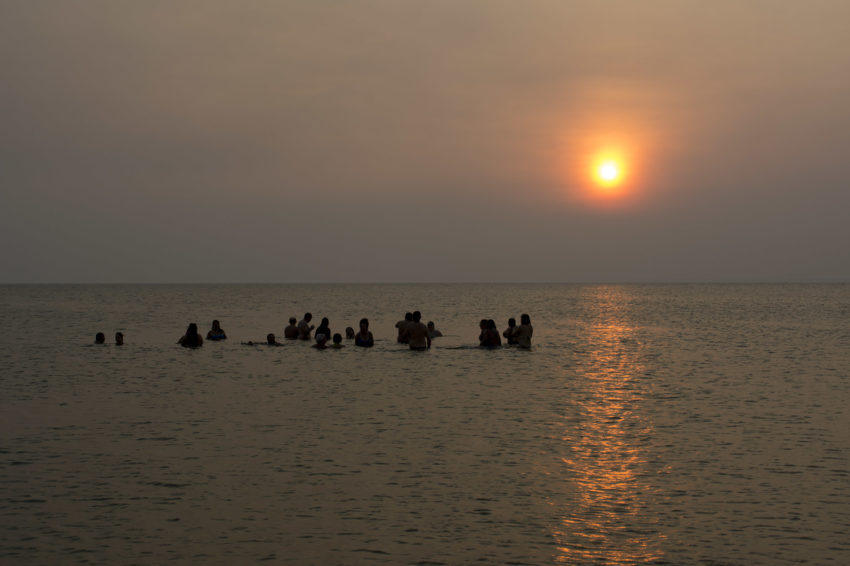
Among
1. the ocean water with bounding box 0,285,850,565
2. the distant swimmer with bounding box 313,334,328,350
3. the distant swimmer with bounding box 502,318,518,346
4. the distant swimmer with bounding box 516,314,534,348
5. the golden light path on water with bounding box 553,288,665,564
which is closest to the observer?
the golden light path on water with bounding box 553,288,665,564

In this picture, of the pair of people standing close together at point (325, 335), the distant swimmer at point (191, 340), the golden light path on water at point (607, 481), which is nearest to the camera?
the golden light path on water at point (607, 481)

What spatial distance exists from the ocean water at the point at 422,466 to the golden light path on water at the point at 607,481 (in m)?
0.06

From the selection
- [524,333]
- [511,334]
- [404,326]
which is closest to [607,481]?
[404,326]

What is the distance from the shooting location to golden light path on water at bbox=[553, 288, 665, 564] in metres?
11.3

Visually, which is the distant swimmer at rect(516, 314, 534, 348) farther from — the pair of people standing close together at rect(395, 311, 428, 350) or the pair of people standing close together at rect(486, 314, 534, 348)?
the pair of people standing close together at rect(395, 311, 428, 350)

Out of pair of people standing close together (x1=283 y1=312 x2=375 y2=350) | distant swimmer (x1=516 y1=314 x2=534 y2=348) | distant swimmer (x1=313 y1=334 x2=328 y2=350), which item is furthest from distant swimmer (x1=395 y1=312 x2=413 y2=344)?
distant swimmer (x1=516 y1=314 x2=534 y2=348)

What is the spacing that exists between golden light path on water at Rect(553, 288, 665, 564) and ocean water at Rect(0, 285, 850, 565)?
0.19 feet

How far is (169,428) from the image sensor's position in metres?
20.5

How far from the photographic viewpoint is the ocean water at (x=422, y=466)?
11.6m

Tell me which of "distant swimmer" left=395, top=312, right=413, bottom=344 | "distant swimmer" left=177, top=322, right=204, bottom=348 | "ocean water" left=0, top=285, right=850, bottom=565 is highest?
"distant swimmer" left=395, top=312, right=413, bottom=344

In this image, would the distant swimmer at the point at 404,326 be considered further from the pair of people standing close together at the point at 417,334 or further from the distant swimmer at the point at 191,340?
the distant swimmer at the point at 191,340

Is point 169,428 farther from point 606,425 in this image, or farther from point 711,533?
point 711,533

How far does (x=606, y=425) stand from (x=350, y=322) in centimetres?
6301

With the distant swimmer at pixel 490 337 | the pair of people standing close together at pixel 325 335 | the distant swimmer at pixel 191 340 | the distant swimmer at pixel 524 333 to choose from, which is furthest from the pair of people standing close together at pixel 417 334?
the distant swimmer at pixel 191 340
